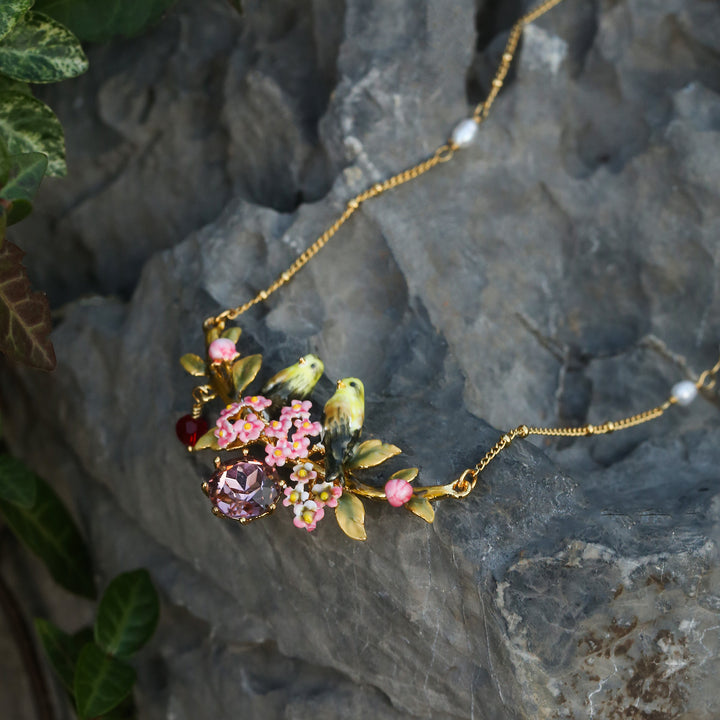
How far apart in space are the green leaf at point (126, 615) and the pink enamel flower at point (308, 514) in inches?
14.0

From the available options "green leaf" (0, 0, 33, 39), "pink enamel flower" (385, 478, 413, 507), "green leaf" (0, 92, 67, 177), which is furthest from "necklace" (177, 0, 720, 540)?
"green leaf" (0, 0, 33, 39)

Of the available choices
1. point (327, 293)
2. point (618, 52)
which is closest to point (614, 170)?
point (618, 52)

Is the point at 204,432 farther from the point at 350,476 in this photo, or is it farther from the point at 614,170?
the point at 614,170

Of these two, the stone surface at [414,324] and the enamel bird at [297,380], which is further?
the enamel bird at [297,380]

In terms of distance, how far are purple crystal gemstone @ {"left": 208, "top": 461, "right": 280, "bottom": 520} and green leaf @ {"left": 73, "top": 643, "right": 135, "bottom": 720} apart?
35 centimetres

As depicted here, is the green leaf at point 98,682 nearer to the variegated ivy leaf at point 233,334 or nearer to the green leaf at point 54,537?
the green leaf at point 54,537

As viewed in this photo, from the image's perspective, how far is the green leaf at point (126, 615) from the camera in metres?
1.25

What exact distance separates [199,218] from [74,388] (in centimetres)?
36

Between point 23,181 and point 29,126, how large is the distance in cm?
14

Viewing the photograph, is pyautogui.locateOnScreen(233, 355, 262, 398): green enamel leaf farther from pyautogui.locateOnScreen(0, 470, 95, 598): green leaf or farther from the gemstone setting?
pyautogui.locateOnScreen(0, 470, 95, 598): green leaf

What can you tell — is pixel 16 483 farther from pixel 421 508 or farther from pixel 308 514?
pixel 421 508

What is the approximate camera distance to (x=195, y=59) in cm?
148

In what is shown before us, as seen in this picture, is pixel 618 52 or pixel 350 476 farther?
pixel 618 52

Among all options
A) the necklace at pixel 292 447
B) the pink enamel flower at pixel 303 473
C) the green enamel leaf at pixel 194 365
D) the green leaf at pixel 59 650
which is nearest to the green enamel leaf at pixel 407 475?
the necklace at pixel 292 447
